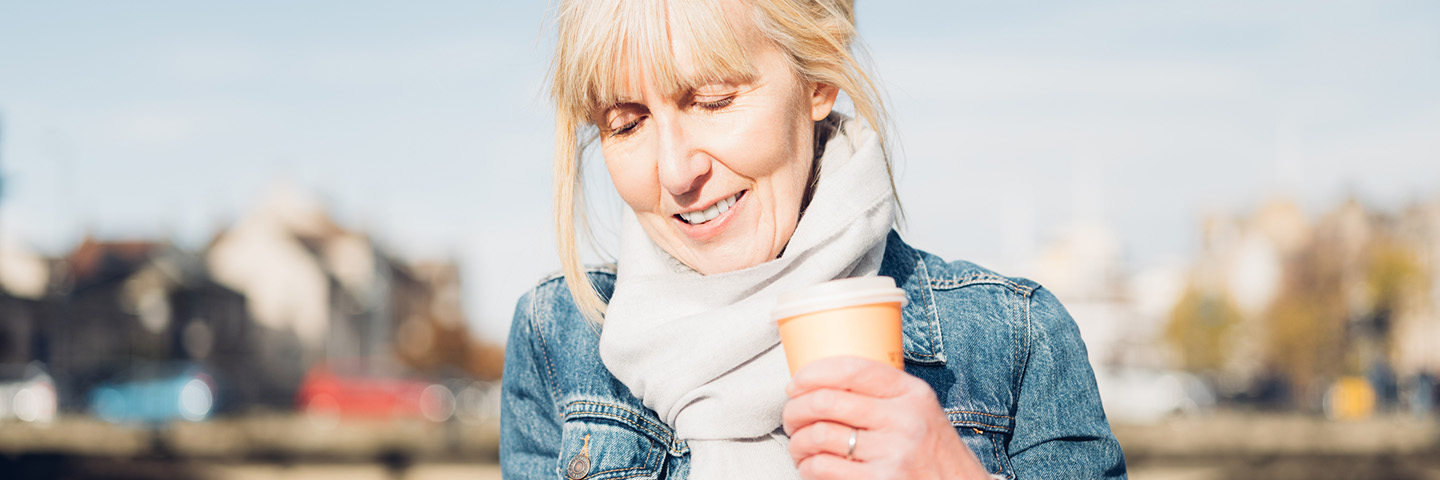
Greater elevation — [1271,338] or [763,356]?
[763,356]

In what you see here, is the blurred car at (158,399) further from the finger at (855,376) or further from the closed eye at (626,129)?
the finger at (855,376)

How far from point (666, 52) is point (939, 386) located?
0.69 meters

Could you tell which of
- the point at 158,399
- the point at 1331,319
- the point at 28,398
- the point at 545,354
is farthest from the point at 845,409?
the point at 1331,319

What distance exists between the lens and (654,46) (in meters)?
1.68

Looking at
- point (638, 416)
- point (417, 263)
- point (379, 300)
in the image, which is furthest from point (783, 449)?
point (417, 263)

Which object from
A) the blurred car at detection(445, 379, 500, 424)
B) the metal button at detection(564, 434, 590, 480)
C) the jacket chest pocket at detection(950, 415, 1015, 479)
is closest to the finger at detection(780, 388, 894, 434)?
the jacket chest pocket at detection(950, 415, 1015, 479)

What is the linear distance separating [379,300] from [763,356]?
171ft

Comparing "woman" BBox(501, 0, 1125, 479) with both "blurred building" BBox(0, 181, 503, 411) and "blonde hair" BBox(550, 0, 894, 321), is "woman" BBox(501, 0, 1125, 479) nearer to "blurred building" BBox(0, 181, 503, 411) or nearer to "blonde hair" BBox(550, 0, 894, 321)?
"blonde hair" BBox(550, 0, 894, 321)

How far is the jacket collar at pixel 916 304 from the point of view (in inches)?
75.2

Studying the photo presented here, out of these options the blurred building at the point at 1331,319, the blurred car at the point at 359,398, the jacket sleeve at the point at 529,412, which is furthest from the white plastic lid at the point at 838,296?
the blurred building at the point at 1331,319

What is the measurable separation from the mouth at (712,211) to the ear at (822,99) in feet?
0.63

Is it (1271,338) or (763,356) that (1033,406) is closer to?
(763,356)

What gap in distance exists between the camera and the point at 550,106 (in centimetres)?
192

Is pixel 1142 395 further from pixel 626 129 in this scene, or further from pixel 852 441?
pixel 852 441
